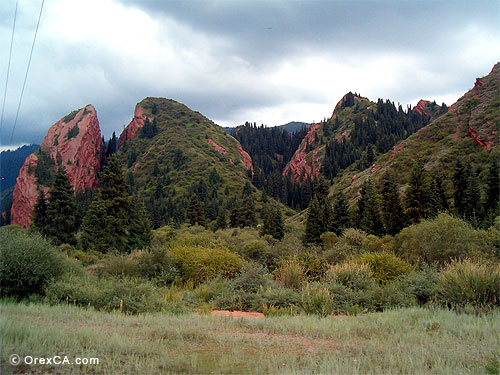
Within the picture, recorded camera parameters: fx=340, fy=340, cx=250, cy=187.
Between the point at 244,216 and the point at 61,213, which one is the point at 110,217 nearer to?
the point at 61,213

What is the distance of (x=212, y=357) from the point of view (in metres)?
5.12

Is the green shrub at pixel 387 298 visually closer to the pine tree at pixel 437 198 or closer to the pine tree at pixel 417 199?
the pine tree at pixel 417 199

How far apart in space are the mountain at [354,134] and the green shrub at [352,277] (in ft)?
349

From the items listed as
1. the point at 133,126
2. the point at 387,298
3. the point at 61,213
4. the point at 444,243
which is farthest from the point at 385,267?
the point at 133,126

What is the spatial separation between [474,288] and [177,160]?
111375 mm

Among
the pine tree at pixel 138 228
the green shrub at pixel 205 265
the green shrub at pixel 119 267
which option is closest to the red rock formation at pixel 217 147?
the pine tree at pixel 138 228

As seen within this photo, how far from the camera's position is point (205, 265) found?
50.1 ft

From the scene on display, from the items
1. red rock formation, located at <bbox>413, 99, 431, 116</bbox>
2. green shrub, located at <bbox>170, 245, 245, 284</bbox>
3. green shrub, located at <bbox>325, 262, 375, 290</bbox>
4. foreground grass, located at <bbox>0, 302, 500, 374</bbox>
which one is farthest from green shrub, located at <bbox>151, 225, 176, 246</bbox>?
red rock formation, located at <bbox>413, 99, 431, 116</bbox>

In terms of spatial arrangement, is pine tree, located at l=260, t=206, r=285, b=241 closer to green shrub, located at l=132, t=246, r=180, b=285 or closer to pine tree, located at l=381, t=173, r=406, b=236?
pine tree, located at l=381, t=173, r=406, b=236

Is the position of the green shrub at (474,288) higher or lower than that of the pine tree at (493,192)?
lower

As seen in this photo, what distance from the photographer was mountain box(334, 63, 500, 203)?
53562mm

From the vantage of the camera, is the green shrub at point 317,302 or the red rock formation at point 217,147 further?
the red rock formation at point 217,147

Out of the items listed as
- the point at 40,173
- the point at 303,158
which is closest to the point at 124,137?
the point at 40,173

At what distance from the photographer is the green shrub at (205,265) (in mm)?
14898
